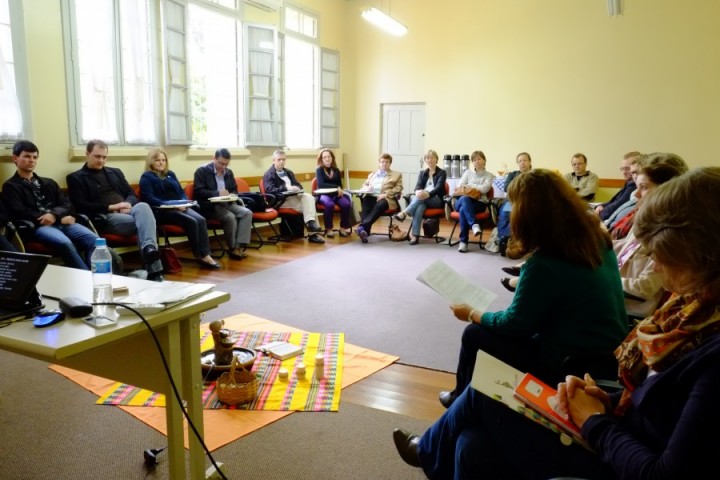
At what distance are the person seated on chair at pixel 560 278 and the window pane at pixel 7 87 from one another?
427cm

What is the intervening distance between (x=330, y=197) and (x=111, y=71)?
9.97 feet

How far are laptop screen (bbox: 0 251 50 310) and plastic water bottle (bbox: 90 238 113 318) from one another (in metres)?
0.18

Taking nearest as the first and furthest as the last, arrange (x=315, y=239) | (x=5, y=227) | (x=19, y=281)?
(x=19, y=281) → (x=5, y=227) → (x=315, y=239)

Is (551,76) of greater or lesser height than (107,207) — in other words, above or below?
above

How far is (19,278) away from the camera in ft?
4.99

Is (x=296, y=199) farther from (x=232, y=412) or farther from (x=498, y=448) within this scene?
(x=498, y=448)

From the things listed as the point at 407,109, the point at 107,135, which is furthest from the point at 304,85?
the point at 107,135

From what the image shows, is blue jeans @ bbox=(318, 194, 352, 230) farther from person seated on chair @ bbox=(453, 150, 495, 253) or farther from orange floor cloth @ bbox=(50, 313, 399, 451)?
orange floor cloth @ bbox=(50, 313, 399, 451)

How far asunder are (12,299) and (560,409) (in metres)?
1.45

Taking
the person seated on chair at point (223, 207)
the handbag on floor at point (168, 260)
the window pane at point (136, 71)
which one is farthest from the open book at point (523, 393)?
the window pane at point (136, 71)

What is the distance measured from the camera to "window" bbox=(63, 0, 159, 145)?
497 cm

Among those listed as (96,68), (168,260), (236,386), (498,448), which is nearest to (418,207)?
(168,260)

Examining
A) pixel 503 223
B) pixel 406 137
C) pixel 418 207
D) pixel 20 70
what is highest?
pixel 20 70

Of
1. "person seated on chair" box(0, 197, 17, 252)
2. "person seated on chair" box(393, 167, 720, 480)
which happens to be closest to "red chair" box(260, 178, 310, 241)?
"person seated on chair" box(0, 197, 17, 252)
